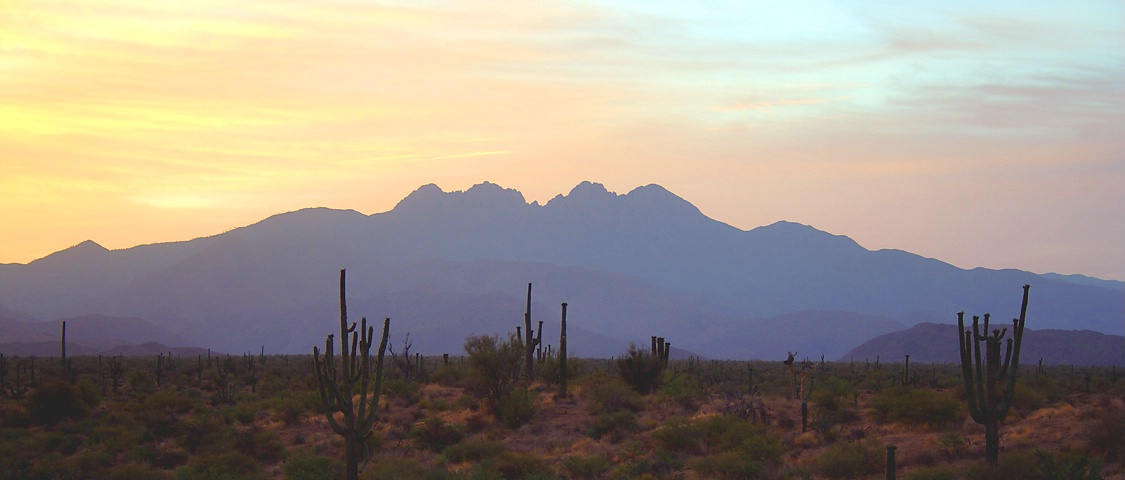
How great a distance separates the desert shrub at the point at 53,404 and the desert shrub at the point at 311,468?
12.6 metres

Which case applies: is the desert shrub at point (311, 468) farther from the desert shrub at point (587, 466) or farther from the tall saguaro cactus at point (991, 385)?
the tall saguaro cactus at point (991, 385)

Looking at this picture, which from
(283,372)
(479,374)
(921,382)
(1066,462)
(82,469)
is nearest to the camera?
(1066,462)

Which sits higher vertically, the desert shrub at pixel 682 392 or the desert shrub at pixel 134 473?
the desert shrub at pixel 682 392

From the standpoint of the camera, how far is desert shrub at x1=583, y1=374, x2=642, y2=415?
1246 inches

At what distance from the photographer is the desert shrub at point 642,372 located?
37.3 m

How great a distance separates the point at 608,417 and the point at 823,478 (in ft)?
27.0

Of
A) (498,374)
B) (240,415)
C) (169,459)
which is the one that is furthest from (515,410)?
(169,459)

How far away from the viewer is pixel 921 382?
4528cm

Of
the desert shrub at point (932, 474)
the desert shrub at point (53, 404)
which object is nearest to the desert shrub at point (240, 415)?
the desert shrub at point (53, 404)

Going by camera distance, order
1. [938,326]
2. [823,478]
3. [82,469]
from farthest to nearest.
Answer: [938,326]
[82,469]
[823,478]

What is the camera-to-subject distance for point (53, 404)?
3189 centimetres

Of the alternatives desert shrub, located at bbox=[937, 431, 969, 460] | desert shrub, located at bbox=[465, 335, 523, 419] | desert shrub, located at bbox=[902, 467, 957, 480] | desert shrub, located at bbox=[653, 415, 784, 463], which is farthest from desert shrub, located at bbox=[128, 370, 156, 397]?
desert shrub, located at bbox=[902, 467, 957, 480]

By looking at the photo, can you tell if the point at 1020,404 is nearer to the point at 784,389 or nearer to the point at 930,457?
the point at 930,457

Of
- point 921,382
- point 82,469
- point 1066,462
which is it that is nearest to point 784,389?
point 921,382
